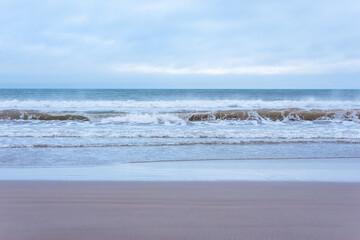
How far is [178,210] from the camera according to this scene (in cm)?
342

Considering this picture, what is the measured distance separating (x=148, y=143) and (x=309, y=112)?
10934 mm

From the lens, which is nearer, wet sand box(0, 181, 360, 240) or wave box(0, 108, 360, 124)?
wet sand box(0, 181, 360, 240)

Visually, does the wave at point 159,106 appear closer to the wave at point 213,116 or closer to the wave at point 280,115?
the wave at point 213,116

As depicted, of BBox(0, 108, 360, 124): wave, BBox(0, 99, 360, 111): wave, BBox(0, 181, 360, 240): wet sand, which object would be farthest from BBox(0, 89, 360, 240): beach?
BBox(0, 99, 360, 111): wave

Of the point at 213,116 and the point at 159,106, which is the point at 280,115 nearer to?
the point at 213,116

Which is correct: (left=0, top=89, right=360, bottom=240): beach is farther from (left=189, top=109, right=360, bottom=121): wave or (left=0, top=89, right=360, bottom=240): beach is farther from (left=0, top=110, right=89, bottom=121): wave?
(left=0, top=110, right=89, bottom=121): wave

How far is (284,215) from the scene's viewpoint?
3.25 metres

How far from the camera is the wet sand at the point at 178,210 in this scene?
2.82m

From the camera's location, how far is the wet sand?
2818 millimetres

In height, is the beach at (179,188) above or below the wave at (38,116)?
below

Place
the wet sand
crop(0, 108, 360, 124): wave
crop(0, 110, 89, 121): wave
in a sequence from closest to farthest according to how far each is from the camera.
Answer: the wet sand → crop(0, 108, 360, 124): wave → crop(0, 110, 89, 121): wave

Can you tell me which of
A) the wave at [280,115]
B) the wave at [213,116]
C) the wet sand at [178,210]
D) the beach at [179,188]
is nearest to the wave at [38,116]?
the wave at [213,116]

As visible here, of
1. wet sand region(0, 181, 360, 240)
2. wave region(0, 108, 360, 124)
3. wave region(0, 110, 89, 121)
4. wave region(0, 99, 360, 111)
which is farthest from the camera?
wave region(0, 99, 360, 111)

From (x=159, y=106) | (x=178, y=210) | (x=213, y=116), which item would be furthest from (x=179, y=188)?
(x=159, y=106)
